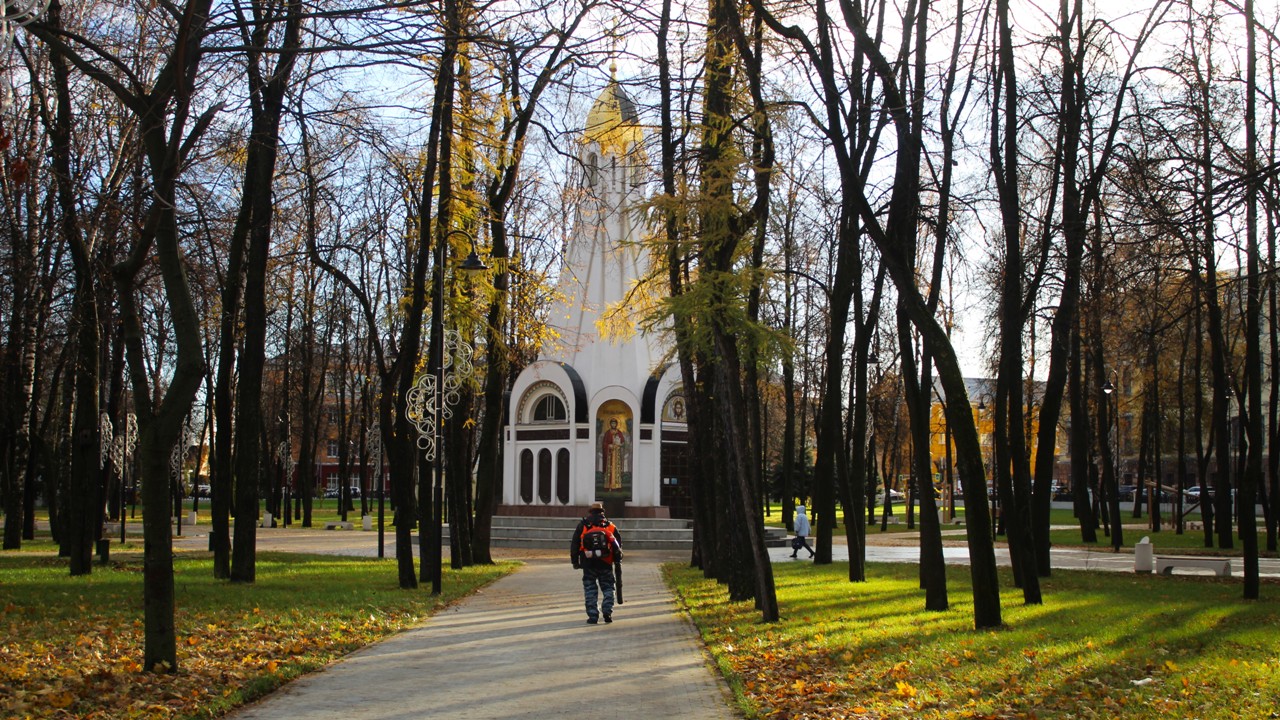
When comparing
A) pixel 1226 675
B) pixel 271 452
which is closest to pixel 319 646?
pixel 1226 675

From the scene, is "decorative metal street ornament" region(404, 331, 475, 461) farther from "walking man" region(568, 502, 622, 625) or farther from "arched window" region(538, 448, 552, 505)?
"arched window" region(538, 448, 552, 505)

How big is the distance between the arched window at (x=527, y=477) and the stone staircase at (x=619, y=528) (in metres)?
1.57

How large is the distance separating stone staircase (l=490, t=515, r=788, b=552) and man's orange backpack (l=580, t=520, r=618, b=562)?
2078 cm

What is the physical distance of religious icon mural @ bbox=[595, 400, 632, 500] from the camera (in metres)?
39.6

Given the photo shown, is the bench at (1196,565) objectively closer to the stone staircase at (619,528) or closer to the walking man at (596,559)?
the walking man at (596,559)

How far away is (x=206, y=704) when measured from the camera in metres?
7.84

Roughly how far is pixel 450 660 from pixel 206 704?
316 centimetres

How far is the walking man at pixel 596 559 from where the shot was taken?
14.5 metres

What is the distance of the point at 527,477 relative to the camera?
134 ft

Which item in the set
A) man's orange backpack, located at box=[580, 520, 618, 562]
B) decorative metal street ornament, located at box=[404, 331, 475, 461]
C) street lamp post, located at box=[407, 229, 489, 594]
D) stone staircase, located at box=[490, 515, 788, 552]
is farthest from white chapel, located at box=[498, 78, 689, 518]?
man's orange backpack, located at box=[580, 520, 618, 562]

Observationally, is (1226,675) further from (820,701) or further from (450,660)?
(450,660)

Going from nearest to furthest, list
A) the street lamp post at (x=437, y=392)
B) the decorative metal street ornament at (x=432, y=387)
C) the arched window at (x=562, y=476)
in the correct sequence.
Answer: the street lamp post at (x=437, y=392) → the decorative metal street ornament at (x=432, y=387) → the arched window at (x=562, y=476)

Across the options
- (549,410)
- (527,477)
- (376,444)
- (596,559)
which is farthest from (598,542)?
(376,444)

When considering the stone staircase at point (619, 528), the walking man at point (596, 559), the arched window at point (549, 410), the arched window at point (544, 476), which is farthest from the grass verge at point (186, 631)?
the arched window at point (549, 410)
